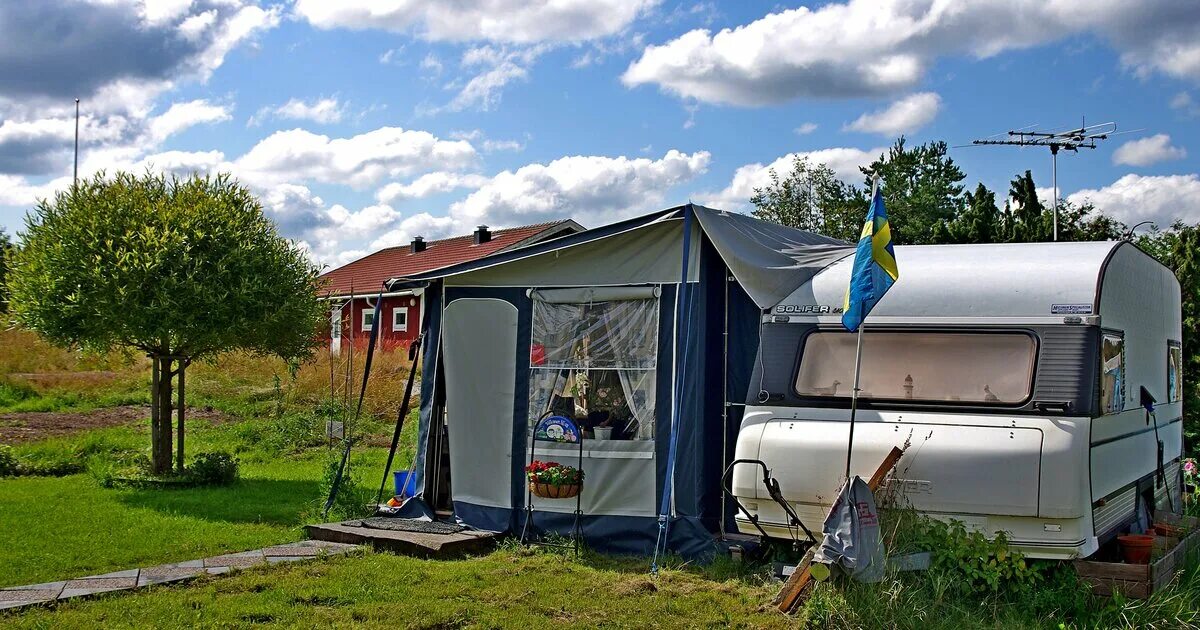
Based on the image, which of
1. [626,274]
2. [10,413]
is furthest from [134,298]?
[10,413]

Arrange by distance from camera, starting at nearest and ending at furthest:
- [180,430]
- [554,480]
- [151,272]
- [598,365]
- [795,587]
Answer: [795,587]
[554,480]
[598,365]
[151,272]
[180,430]

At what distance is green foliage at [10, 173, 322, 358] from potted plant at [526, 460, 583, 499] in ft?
16.6

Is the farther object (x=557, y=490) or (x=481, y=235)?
(x=481, y=235)

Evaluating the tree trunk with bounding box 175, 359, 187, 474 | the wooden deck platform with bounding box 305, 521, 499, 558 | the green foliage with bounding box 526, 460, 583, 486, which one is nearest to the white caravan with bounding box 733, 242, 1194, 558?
the green foliage with bounding box 526, 460, 583, 486

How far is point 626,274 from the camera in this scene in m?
8.45

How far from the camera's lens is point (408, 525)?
9.02 metres

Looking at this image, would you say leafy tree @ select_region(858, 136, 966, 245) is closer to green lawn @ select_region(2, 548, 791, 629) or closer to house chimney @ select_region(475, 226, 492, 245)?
house chimney @ select_region(475, 226, 492, 245)

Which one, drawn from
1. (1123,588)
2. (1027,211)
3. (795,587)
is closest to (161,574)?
(795,587)

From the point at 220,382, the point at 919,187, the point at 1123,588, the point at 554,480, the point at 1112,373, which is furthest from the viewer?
the point at 919,187

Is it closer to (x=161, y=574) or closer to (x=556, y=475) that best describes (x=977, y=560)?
(x=556, y=475)

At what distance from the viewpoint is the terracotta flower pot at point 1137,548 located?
6.78 m

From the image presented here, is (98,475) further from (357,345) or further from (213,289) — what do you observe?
(357,345)

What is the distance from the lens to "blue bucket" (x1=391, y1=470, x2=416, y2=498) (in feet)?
32.8

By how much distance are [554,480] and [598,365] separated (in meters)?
0.98
